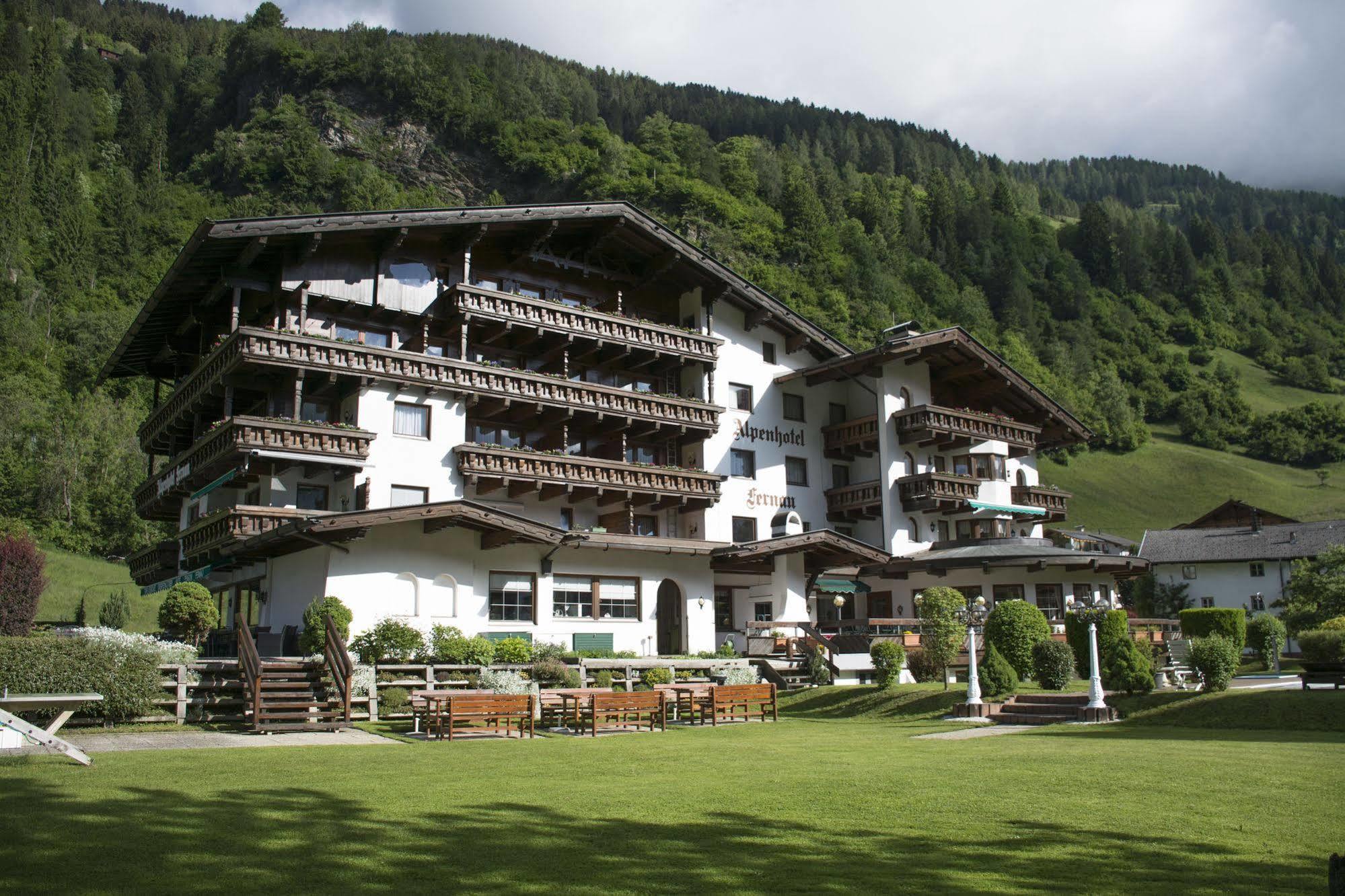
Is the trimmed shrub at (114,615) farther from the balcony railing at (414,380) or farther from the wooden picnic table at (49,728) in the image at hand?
the wooden picnic table at (49,728)

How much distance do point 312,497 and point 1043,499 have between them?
34248 millimetres

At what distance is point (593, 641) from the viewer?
37688mm

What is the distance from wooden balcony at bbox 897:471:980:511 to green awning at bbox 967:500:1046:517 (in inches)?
26.5

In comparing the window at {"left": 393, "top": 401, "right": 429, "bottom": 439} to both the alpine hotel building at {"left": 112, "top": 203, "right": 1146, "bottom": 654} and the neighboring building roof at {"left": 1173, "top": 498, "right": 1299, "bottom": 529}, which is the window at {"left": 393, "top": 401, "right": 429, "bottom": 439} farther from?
the neighboring building roof at {"left": 1173, "top": 498, "right": 1299, "bottom": 529}

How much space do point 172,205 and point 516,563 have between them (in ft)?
296

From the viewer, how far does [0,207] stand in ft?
341

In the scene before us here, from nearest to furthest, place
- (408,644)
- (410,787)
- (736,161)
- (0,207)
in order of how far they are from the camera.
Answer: (410,787)
(408,644)
(0,207)
(736,161)

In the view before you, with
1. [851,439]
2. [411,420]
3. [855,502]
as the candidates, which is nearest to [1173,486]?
[851,439]

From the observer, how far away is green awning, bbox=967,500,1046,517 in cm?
4875

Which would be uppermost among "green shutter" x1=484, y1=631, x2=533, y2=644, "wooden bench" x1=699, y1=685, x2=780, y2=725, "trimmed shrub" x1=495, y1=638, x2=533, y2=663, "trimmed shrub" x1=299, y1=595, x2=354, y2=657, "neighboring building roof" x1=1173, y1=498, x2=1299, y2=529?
"neighboring building roof" x1=1173, y1=498, x2=1299, y2=529

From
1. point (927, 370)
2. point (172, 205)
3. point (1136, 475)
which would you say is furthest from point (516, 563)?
point (1136, 475)

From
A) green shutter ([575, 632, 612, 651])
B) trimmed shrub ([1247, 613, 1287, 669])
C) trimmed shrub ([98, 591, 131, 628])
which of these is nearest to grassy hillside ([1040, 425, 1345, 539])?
trimmed shrub ([1247, 613, 1287, 669])

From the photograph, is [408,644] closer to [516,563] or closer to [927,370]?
[516,563]

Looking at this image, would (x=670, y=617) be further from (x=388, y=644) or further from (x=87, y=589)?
(x=87, y=589)
